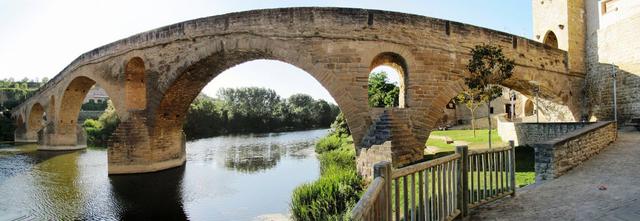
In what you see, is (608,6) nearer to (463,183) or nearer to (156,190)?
(463,183)

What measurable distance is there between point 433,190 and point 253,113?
136 ft

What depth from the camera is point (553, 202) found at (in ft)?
16.1

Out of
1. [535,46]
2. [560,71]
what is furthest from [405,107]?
[560,71]

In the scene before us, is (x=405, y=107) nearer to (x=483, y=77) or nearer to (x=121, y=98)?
(x=483, y=77)

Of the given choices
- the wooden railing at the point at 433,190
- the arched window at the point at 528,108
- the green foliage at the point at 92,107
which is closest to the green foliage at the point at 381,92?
the arched window at the point at 528,108

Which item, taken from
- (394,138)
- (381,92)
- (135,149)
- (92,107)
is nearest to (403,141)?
(394,138)

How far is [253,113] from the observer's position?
144ft

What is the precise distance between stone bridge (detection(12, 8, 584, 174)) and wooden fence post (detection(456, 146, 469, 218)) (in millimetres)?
4100

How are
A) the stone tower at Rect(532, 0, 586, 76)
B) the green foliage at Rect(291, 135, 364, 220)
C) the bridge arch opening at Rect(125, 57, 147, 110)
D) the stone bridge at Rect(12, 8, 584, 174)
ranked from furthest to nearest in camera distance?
the stone tower at Rect(532, 0, 586, 76), the bridge arch opening at Rect(125, 57, 147, 110), the stone bridge at Rect(12, 8, 584, 174), the green foliage at Rect(291, 135, 364, 220)

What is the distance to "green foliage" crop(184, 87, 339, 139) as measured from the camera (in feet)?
121

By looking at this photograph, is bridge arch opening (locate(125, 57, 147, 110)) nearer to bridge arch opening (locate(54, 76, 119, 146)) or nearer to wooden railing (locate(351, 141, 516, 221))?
bridge arch opening (locate(54, 76, 119, 146))

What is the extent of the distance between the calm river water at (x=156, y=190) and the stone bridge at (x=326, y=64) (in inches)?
56.5

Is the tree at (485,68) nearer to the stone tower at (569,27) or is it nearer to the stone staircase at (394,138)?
the stone staircase at (394,138)

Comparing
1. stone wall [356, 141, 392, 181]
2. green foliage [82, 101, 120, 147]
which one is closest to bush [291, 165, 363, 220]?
stone wall [356, 141, 392, 181]
